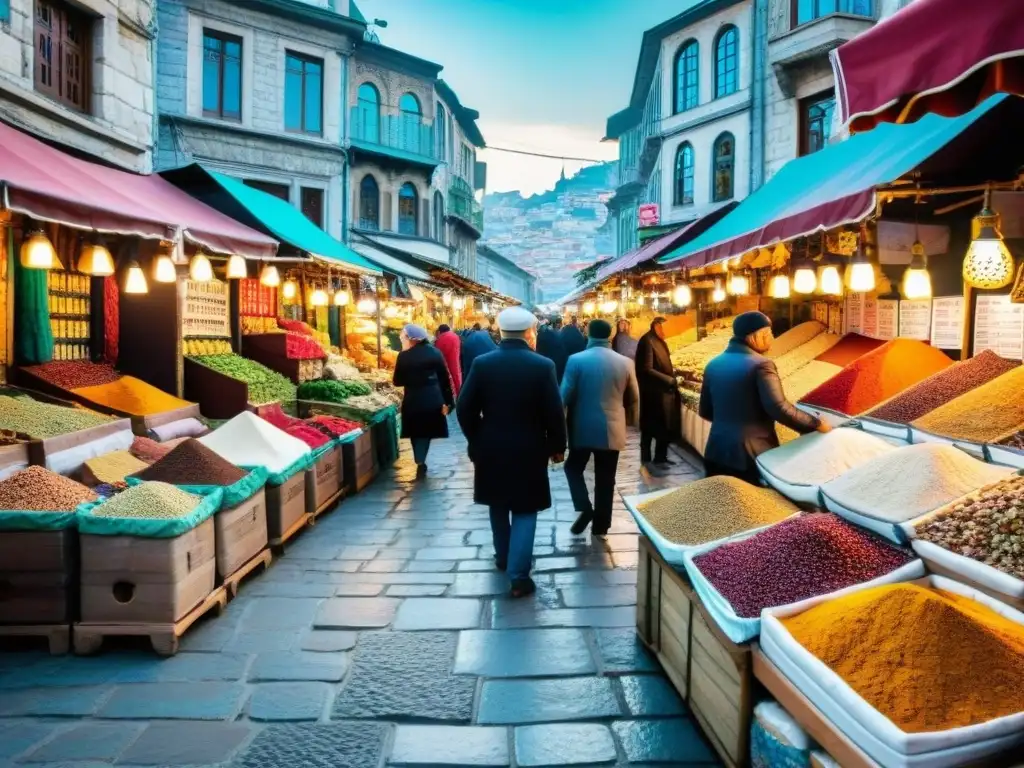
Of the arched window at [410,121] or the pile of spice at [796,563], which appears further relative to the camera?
the arched window at [410,121]

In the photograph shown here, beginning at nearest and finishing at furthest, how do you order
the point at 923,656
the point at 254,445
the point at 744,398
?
the point at 923,656, the point at 744,398, the point at 254,445

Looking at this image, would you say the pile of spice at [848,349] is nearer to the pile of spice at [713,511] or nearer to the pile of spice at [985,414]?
the pile of spice at [985,414]

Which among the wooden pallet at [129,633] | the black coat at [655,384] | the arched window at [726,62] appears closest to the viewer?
→ the wooden pallet at [129,633]

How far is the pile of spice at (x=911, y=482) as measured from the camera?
3.22 metres

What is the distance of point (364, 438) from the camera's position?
27.9 feet

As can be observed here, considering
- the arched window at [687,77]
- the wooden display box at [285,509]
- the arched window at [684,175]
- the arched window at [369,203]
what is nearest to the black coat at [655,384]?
the wooden display box at [285,509]

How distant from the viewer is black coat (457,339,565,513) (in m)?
4.94

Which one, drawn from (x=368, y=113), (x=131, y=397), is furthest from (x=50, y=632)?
(x=368, y=113)

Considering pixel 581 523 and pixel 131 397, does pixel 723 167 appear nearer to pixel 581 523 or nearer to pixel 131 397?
pixel 581 523

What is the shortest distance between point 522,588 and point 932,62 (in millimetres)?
3680

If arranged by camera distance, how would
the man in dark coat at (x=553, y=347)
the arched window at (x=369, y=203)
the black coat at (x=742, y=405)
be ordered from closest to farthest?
1. the black coat at (x=742, y=405)
2. the man in dark coat at (x=553, y=347)
3. the arched window at (x=369, y=203)

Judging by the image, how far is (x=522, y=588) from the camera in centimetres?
489

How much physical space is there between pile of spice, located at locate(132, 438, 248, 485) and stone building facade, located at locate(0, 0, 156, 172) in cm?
444

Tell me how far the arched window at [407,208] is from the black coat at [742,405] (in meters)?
21.8
